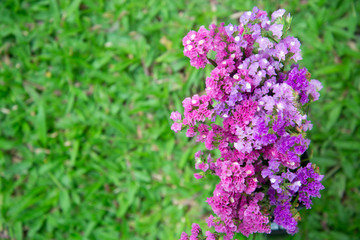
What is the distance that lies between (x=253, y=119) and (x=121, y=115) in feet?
5.21

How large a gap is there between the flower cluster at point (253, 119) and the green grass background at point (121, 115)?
41.3 inches

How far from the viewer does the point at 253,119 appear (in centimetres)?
108

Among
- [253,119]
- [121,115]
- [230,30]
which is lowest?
[253,119]

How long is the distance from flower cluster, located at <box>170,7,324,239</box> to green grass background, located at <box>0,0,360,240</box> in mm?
1049

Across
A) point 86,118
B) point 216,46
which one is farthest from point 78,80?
point 216,46

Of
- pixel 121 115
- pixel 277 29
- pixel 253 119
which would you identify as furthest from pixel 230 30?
pixel 121 115

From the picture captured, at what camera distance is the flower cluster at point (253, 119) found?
1.09 metres

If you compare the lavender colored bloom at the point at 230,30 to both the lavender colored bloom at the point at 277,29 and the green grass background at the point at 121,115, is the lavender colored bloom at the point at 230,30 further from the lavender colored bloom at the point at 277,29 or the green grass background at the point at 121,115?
the green grass background at the point at 121,115

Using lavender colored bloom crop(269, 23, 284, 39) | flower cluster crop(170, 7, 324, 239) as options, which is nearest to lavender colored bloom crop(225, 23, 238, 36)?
flower cluster crop(170, 7, 324, 239)

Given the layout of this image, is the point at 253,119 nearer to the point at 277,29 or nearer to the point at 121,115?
the point at 277,29

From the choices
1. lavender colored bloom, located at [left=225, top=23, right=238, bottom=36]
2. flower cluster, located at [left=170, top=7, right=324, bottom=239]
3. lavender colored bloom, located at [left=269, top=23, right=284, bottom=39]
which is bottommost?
flower cluster, located at [left=170, top=7, right=324, bottom=239]

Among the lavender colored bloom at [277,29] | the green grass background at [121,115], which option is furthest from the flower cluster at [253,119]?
the green grass background at [121,115]

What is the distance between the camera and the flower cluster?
1.09 metres

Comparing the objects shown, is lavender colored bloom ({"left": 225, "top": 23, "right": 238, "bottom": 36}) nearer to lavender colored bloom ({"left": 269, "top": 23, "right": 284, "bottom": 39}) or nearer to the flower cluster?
the flower cluster
